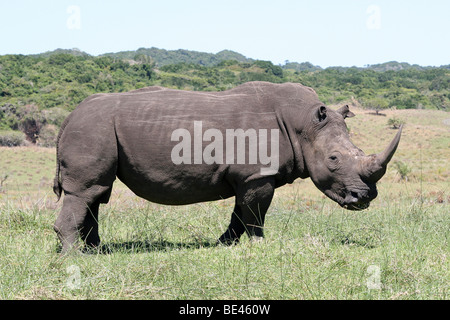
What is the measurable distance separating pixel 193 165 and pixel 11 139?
46536 millimetres

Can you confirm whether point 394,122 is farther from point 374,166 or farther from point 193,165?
point 193,165

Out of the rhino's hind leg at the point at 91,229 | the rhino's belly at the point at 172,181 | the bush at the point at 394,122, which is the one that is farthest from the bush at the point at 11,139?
the rhino's belly at the point at 172,181

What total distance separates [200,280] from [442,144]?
136 feet

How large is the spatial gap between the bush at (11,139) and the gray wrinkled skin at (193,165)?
Result: 148 feet

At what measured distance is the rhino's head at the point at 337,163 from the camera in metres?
6.00

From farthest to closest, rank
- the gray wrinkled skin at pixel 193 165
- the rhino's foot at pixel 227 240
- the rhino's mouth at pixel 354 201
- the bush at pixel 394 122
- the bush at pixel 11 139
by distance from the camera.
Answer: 1. the bush at pixel 11 139
2. the bush at pixel 394 122
3. the rhino's foot at pixel 227 240
4. the rhino's mouth at pixel 354 201
5. the gray wrinkled skin at pixel 193 165

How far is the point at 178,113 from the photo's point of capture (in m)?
6.10

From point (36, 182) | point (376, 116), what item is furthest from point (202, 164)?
point (376, 116)

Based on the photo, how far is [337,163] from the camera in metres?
6.05

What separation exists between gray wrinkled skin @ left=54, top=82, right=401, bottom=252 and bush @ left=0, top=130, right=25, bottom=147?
4524 centimetres

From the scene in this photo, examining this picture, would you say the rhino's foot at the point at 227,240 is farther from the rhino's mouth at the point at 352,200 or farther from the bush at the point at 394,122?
the bush at the point at 394,122

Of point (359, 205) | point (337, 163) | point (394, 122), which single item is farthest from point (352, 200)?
point (394, 122)

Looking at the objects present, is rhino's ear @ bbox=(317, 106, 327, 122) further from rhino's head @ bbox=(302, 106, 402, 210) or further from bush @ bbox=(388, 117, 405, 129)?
bush @ bbox=(388, 117, 405, 129)
